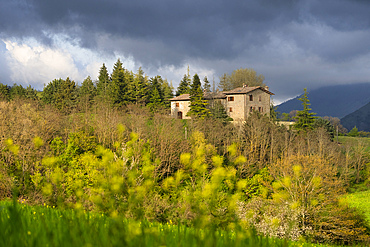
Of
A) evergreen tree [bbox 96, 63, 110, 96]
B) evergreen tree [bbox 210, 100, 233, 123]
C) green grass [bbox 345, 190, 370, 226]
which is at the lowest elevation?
green grass [bbox 345, 190, 370, 226]

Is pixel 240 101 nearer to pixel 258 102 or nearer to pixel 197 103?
pixel 258 102

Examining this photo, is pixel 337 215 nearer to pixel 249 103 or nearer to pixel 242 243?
pixel 242 243

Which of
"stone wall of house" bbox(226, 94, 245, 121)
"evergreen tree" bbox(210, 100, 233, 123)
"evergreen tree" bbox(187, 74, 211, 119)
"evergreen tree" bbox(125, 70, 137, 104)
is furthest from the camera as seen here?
"evergreen tree" bbox(125, 70, 137, 104)

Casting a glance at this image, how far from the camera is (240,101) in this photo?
6153cm

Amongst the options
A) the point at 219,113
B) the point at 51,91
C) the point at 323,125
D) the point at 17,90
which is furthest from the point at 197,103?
the point at 17,90

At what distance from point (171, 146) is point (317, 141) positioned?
33361mm

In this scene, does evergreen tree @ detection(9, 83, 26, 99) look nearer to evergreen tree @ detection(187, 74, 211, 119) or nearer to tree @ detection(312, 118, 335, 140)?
evergreen tree @ detection(187, 74, 211, 119)

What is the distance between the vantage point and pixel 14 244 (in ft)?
5.62

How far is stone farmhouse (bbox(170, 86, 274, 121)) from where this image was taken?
2418 inches

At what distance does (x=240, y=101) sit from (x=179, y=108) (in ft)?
52.0

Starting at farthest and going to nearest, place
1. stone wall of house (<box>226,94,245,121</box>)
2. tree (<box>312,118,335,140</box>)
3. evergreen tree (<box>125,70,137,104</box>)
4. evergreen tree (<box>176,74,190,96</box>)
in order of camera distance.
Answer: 1. evergreen tree (<box>176,74,190,96</box>)
2. evergreen tree (<box>125,70,137,104</box>)
3. stone wall of house (<box>226,94,245,121</box>)
4. tree (<box>312,118,335,140</box>)

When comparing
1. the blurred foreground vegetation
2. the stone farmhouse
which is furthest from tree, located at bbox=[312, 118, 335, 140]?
the stone farmhouse

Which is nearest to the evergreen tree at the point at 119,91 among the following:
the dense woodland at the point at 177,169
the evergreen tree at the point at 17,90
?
the dense woodland at the point at 177,169

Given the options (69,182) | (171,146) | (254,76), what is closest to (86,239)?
(69,182)
